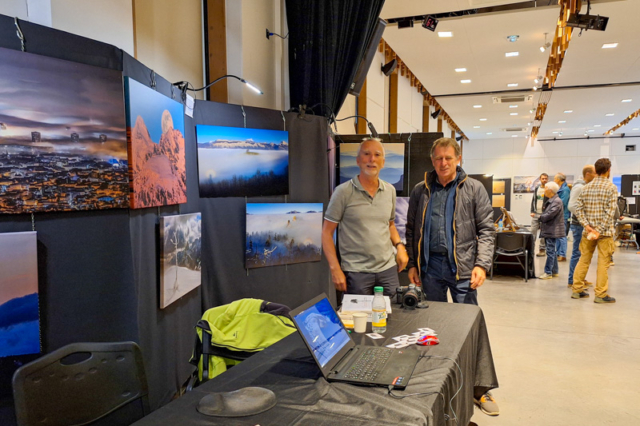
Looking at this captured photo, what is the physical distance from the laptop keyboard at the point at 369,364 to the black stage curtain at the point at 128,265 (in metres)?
1.12

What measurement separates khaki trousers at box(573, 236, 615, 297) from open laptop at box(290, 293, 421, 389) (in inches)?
175

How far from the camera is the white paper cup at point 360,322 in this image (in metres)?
1.85

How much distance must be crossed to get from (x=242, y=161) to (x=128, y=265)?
4.37ft

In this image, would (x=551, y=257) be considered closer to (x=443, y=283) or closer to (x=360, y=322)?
(x=443, y=283)

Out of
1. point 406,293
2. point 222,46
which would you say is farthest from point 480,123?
point 406,293

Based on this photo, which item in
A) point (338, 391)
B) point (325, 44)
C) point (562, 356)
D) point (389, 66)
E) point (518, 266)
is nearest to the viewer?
point (338, 391)

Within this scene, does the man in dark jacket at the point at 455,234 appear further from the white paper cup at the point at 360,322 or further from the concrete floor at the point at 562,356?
the white paper cup at the point at 360,322

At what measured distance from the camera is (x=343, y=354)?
1563 mm

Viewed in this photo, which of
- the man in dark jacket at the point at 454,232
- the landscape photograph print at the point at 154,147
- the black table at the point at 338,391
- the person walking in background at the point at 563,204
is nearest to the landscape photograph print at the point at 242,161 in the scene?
the landscape photograph print at the point at 154,147

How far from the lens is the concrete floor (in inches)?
104

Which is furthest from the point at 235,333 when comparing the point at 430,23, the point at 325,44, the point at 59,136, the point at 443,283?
the point at 430,23

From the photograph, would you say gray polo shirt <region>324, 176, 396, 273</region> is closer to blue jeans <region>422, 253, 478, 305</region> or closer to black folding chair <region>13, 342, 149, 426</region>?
blue jeans <region>422, 253, 478, 305</region>

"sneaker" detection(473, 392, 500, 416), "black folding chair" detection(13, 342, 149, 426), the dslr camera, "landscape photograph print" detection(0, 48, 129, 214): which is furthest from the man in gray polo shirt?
"black folding chair" detection(13, 342, 149, 426)

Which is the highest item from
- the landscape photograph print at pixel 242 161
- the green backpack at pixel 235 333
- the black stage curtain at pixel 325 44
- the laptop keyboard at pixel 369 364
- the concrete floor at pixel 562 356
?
the black stage curtain at pixel 325 44
